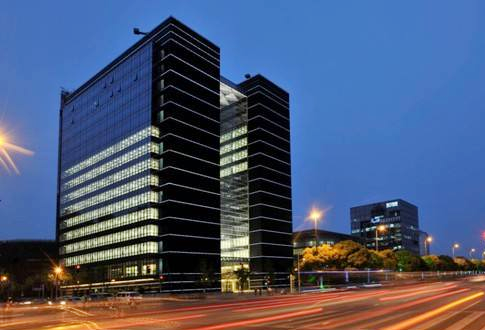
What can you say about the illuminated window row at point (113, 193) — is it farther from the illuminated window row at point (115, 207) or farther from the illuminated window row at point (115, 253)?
the illuminated window row at point (115, 253)

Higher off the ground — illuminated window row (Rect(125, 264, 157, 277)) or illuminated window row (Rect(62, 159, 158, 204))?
illuminated window row (Rect(62, 159, 158, 204))

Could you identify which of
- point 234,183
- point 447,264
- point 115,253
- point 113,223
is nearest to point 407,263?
point 447,264

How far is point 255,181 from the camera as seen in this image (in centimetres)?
15775

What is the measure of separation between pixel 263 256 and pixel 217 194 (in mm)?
25365

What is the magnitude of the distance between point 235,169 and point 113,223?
42.1 metres

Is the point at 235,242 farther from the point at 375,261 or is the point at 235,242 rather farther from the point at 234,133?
the point at 375,261

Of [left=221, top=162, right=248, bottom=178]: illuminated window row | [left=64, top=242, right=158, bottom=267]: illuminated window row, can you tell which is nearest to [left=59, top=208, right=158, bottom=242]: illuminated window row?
[left=64, top=242, right=158, bottom=267]: illuminated window row

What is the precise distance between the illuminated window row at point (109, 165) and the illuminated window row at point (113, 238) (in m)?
18.2

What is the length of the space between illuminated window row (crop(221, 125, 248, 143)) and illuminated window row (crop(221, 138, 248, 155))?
1.94 metres

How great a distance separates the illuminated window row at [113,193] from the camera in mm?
128000

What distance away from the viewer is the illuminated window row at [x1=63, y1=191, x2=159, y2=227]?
416 ft

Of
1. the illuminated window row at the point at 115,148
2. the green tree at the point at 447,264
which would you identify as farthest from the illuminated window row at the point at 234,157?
the green tree at the point at 447,264

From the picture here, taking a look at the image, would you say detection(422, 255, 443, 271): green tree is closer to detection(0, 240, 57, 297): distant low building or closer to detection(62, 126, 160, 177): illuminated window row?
detection(62, 126, 160, 177): illuminated window row

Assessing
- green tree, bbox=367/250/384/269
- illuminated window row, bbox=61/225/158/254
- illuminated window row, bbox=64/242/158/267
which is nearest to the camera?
illuminated window row, bbox=64/242/158/267
